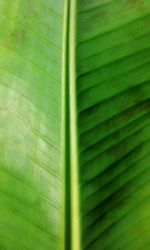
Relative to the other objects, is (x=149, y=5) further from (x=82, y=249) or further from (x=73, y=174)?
(x=82, y=249)

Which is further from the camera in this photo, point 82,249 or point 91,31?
point 91,31

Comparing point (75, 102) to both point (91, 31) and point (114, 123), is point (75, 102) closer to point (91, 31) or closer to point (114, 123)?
point (114, 123)

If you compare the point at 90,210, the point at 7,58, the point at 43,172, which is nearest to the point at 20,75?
the point at 7,58

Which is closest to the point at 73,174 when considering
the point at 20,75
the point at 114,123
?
the point at 114,123

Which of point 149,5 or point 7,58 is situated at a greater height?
point 149,5

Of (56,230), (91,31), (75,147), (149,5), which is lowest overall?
(56,230)

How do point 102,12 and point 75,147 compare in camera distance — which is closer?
point 75,147
